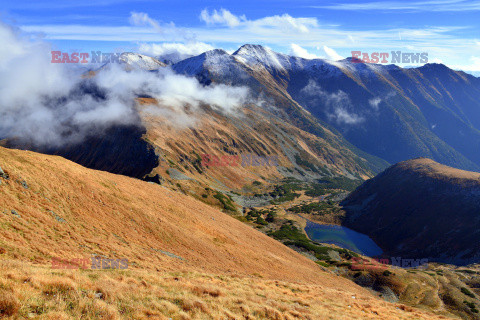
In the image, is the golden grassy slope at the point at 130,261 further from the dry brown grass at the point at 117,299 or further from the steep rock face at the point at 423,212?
the steep rock face at the point at 423,212

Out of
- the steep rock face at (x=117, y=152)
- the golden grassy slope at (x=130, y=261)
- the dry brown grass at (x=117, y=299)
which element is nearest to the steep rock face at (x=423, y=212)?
the golden grassy slope at (x=130, y=261)

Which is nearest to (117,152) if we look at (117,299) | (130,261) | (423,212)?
(130,261)

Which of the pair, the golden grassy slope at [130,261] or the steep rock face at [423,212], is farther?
the steep rock face at [423,212]

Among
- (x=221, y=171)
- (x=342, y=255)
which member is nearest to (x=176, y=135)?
(x=221, y=171)

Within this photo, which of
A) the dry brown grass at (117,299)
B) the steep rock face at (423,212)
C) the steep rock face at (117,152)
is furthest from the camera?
the steep rock face at (117,152)

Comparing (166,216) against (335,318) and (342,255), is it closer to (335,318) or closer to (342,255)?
(335,318)

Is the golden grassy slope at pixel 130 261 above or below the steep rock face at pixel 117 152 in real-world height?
below

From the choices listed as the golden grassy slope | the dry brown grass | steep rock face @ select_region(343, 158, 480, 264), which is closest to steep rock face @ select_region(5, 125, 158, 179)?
the golden grassy slope
